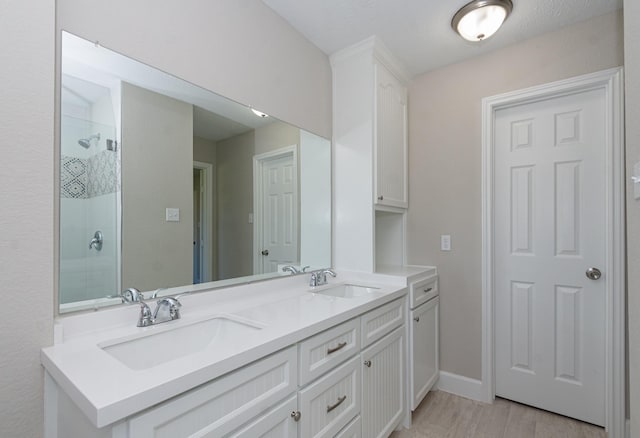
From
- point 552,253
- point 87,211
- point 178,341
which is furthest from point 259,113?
point 552,253

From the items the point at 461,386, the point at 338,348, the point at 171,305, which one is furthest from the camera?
the point at 461,386

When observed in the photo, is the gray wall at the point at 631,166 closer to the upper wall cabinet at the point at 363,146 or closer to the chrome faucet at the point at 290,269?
the upper wall cabinet at the point at 363,146

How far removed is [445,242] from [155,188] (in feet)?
6.61

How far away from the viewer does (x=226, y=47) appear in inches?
59.6

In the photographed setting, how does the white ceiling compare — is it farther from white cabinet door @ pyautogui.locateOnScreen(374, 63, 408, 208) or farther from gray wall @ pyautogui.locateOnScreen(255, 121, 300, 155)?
gray wall @ pyautogui.locateOnScreen(255, 121, 300, 155)

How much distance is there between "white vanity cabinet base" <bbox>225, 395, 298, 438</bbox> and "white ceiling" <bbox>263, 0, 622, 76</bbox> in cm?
199

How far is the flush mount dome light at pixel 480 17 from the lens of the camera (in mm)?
1683

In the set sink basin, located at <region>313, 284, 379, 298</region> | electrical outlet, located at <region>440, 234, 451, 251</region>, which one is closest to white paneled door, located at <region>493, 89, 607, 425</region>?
electrical outlet, located at <region>440, 234, 451, 251</region>

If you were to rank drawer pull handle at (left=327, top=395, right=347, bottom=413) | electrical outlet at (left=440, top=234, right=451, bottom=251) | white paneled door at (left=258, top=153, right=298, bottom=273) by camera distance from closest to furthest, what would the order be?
Result: drawer pull handle at (left=327, top=395, right=347, bottom=413) < white paneled door at (left=258, top=153, right=298, bottom=273) < electrical outlet at (left=440, top=234, right=451, bottom=251)

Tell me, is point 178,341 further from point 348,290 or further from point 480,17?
point 480,17

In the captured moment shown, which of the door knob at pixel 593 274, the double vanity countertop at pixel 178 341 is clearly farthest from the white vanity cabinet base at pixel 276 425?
the door knob at pixel 593 274

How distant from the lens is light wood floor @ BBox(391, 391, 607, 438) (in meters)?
1.82

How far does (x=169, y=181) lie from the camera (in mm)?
1347

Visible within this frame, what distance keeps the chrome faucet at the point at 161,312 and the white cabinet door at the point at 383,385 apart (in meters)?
0.87
